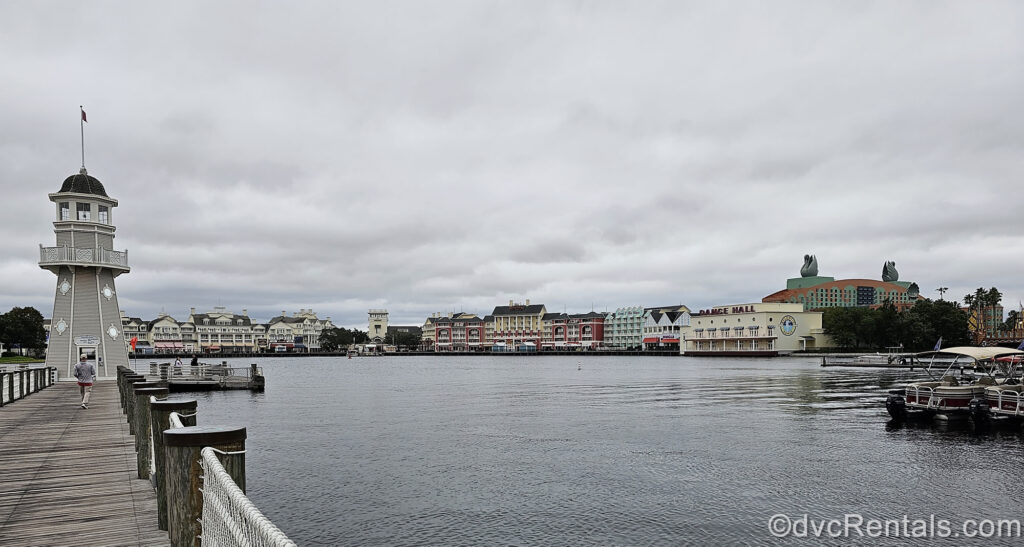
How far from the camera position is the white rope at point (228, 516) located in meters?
4.03

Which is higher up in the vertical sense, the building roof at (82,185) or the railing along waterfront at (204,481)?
the building roof at (82,185)

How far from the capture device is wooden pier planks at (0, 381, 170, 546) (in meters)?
9.09

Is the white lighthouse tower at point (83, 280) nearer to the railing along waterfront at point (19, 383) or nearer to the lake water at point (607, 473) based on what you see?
the railing along waterfront at point (19, 383)

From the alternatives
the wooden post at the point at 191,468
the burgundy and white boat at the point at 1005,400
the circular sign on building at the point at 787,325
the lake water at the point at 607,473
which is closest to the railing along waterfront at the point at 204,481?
the wooden post at the point at 191,468

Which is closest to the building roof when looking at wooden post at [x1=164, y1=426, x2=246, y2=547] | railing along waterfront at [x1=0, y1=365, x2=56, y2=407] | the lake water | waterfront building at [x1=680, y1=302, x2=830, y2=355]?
railing along waterfront at [x1=0, y1=365, x2=56, y2=407]

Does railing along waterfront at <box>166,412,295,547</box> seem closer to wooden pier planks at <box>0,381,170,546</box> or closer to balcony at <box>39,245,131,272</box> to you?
wooden pier planks at <box>0,381,170,546</box>

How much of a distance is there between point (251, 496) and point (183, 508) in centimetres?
1516

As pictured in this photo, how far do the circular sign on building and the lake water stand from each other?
155 meters

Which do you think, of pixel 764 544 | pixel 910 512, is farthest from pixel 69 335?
pixel 910 512

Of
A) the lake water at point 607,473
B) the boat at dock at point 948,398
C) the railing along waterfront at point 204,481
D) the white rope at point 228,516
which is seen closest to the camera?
the white rope at point 228,516

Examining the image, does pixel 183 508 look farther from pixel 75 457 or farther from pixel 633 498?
pixel 633 498

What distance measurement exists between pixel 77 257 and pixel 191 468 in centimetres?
4386

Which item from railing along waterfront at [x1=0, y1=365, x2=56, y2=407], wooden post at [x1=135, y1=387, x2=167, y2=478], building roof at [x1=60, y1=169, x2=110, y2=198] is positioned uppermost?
building roof at [x1=60, y1=169, x2=110, y2=198]

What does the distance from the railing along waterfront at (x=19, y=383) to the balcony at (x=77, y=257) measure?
7226 millimetres
